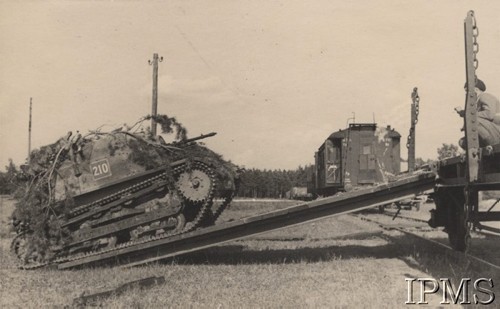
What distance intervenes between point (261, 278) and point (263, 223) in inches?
53.8

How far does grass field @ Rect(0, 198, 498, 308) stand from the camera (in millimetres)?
5301

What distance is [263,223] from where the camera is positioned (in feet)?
25.7

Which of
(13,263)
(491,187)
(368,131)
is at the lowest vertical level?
(13,263)

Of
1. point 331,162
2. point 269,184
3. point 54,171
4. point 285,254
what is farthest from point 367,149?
A: point 269,184

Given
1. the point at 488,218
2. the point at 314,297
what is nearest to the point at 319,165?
the point at 488,218

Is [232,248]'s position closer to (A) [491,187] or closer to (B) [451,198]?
(B) [451,198]

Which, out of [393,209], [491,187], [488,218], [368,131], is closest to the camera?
[491,187]

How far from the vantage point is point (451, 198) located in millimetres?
8664

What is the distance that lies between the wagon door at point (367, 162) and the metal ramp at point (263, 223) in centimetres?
1249

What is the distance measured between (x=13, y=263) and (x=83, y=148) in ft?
7.66

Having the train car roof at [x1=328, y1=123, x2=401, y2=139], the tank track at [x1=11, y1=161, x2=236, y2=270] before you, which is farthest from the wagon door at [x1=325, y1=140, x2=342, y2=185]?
the tank track at [x1=11, y1=161, x2=236, y2=270]

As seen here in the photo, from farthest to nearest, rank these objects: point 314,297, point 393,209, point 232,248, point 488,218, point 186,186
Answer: point 393,209 < point 232,248 < point 186,186 < point 488,218 < point 314,297

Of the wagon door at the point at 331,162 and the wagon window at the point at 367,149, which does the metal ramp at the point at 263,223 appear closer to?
the wagon window at the point at 367,149

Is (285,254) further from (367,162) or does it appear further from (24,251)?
(367,162)
